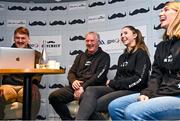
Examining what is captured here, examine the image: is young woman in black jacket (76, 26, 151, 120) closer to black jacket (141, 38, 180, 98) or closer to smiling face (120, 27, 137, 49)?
smiling face (120, 27, 137, 49)

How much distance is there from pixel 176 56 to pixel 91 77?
4.71ft

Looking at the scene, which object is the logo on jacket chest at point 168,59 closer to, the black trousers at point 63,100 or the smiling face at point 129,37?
the smiling face at point 129,37

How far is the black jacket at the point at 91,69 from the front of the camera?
11.6 feet

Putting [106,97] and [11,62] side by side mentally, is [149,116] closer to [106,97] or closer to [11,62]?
[106,97]

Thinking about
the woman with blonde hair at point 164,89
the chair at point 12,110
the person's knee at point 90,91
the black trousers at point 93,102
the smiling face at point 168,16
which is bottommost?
the chair at point 12,110

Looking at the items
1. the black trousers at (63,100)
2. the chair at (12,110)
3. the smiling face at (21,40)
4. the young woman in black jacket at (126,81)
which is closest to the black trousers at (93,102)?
the young woman in black jacket at (126,81)

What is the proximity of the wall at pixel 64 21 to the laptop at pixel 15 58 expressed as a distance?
5.48 feet

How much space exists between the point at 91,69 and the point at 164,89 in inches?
58.4

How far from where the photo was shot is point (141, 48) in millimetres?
3305

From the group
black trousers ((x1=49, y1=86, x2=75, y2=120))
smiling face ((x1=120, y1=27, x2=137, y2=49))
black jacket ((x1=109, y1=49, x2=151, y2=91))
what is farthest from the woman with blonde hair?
black trousers ((x1=49, y1=86, x2=75, y2=120))

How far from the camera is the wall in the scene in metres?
4.53

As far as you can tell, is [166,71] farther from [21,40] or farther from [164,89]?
[21,40]

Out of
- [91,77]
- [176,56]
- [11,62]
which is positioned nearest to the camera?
[176,56]

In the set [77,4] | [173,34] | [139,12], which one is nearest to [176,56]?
[173,34]
